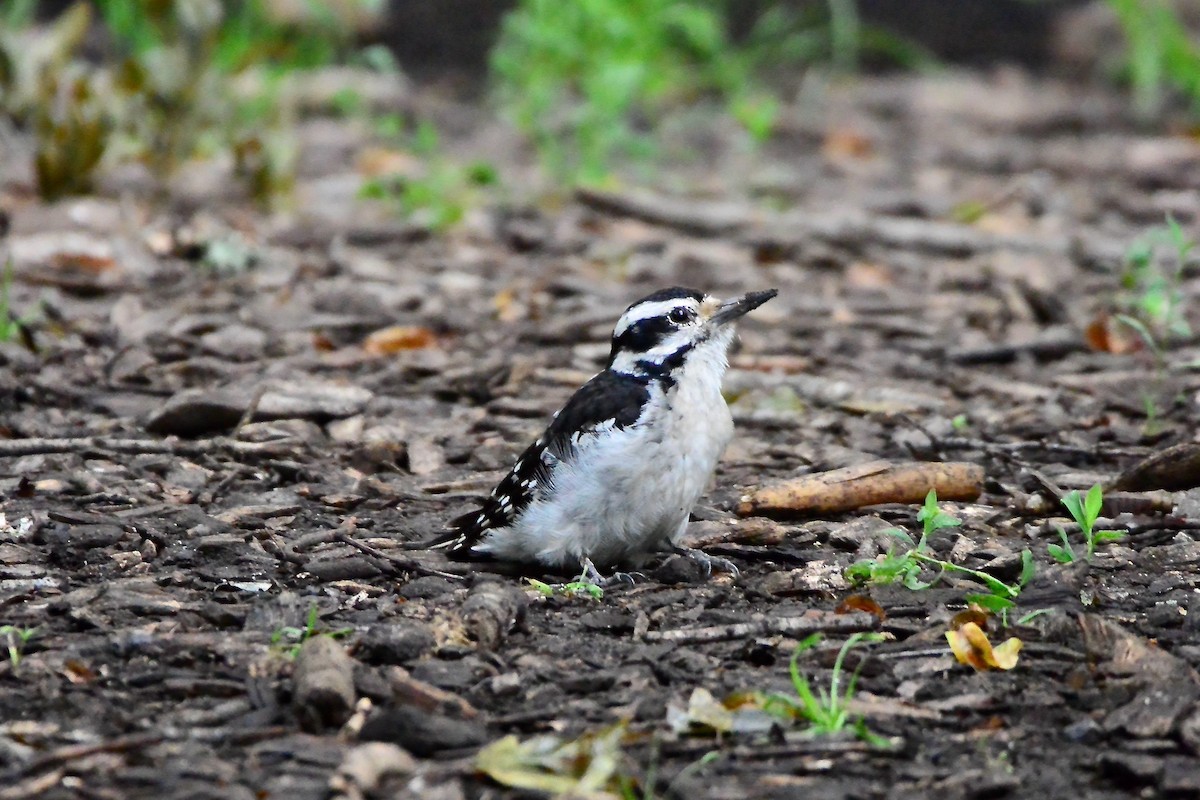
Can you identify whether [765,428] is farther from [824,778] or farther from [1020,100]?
[1020,100]

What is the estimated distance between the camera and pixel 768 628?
4.28 metres

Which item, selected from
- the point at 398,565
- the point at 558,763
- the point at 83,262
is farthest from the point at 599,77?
the point at 558,763

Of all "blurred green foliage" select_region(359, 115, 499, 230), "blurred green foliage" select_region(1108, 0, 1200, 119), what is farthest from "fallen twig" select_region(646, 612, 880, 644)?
"blurred green foliage" select_region(1108, 0, 1200, 119)

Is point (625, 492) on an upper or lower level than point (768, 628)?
upper

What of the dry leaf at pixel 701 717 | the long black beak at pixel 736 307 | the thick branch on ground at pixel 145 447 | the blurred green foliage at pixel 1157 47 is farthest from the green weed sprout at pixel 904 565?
the blurred green foliage at pixel 1157 47

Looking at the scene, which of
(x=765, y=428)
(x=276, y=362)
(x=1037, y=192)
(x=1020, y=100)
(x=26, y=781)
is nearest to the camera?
(x=26, y=781)

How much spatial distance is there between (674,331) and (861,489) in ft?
2.92

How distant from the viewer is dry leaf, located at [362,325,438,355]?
7414 mm

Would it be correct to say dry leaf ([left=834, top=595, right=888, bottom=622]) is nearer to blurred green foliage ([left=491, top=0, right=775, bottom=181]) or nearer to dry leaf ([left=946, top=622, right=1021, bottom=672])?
dry leaf ([left=946, top=622, right=1021, bottom=672])

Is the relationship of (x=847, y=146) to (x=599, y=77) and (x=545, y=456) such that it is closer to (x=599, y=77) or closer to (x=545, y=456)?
(x=599, y=77)

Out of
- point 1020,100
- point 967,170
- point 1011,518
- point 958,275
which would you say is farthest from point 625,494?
point 1020,100

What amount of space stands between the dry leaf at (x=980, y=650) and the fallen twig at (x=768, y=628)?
0.91 feet

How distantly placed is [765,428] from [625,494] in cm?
154

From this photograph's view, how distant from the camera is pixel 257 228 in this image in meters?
9.07
